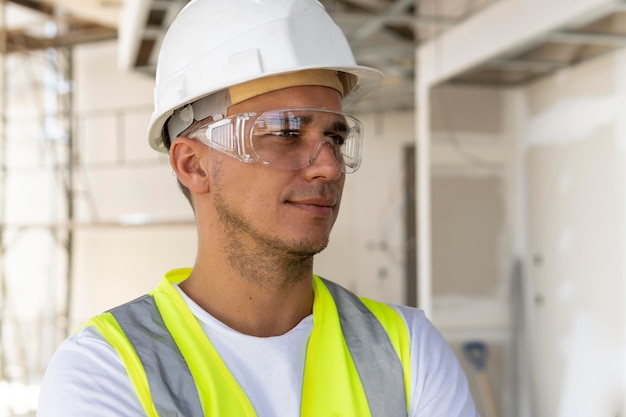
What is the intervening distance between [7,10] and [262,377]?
1074 centimetres

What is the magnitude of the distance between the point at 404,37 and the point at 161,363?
16.2 feet

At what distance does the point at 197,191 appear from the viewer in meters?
1.48

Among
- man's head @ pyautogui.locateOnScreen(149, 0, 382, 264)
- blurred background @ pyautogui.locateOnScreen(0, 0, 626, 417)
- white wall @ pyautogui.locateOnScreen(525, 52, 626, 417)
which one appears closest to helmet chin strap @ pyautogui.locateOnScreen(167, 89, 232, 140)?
man's head @ pyautogui.locateOnScreen(149, 0, 382, 264)

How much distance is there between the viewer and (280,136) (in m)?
1.37

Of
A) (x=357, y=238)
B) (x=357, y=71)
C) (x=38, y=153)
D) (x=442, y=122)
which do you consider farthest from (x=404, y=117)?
(x=357, y=71)

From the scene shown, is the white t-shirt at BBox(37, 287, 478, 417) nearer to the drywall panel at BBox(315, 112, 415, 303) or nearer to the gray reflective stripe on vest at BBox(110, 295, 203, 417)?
the gray reflective stripe on vest at BBox(110, 295, 203, 417)

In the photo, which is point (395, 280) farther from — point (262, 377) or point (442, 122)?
point (262, 377)

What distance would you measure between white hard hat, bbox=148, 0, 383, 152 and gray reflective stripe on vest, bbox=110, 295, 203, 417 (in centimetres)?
42

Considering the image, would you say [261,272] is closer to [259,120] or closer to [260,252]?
[260,252]

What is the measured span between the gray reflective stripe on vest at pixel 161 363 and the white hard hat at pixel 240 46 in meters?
0.42

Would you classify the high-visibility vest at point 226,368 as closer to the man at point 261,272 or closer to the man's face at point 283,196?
the man at point 261,272

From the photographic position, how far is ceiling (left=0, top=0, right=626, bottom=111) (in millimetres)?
3479

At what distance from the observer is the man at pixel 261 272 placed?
A: 4.15 feet

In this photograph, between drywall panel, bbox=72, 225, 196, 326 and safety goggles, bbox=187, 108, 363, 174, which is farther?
drywall panel, bbox=72, 225, 196, 326
